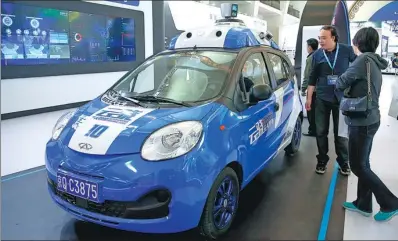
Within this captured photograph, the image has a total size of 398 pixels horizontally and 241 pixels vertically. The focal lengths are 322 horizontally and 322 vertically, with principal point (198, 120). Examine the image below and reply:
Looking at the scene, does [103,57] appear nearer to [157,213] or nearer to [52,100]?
[52,100]

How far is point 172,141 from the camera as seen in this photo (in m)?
1.59

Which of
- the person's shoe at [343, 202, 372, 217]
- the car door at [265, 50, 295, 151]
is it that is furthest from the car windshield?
the person's shoe at [343, 202, 372, 217]

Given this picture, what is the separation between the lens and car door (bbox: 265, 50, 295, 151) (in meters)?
2.50

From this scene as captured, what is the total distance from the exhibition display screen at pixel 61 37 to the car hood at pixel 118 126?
1.72 meters

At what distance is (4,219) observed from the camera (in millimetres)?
1968

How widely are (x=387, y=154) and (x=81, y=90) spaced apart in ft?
10.6

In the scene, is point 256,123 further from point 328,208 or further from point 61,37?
point 61,37

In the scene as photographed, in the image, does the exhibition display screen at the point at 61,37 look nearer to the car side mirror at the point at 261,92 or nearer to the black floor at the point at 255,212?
the black floor at the point at 255,212

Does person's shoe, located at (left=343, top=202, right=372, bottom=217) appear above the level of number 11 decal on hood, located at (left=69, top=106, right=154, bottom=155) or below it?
below

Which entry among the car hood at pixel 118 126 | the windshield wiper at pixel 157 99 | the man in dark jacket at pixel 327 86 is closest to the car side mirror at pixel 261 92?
the car hood at pixel 118 126

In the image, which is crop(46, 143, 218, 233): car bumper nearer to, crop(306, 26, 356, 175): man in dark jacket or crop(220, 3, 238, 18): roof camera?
crop(306, 26, 356, 175): man in dark jacket

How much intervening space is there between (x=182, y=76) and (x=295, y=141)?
1531 mm

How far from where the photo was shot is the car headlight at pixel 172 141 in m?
1.55

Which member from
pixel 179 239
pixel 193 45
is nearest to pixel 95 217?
pixel 179 239
